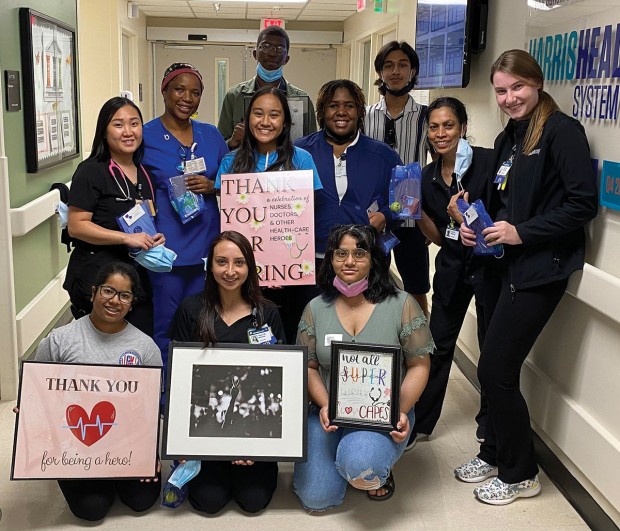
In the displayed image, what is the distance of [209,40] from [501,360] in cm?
1033

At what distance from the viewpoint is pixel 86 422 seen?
245cm

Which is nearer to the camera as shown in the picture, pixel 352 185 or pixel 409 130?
pixel 352 185

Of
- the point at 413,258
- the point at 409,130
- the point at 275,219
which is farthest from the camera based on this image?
the point at 413,258

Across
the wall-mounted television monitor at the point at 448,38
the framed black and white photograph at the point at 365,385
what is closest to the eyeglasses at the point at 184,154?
the framed black and white photograph at the point at 365,385

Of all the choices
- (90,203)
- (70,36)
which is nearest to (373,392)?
(90,203)

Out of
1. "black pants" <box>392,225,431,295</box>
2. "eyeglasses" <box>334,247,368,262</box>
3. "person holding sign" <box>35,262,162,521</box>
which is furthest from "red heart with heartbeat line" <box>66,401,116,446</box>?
"black pants" <box>392,225,431,295</box>

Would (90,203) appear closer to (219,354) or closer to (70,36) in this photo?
(219,354)

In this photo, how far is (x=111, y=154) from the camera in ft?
9.31

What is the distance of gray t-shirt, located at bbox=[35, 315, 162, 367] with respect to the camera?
2.56m

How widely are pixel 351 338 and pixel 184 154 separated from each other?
3.35ft

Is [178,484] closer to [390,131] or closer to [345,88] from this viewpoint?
[345,88]

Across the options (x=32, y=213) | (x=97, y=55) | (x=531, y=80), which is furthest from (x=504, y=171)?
(x=97, y=55)

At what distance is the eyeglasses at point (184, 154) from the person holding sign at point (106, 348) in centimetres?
53

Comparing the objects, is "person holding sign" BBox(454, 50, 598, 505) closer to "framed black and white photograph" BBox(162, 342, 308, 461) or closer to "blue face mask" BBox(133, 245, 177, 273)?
"framed black and white photograph" BBox(162, 342, 308, 461)
